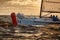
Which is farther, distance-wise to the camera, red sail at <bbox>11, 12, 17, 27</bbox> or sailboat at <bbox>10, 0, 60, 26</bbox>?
sailboat at <bbox>10, 0, 60, 26</bbox>

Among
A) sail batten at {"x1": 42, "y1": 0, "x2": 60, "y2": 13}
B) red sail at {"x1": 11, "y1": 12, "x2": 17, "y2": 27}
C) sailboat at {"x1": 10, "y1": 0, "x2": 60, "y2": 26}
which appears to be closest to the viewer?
red sail at {"x1": 11, "y1": 12, "x2": 17, "y2": 27}

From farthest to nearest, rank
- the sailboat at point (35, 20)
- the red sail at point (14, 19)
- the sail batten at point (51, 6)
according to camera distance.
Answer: the sail batten at point (51, 6) → the sailboat at point (35, 20) → the red sail at point (14, 19)

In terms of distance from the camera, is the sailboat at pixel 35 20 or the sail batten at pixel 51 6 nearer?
the sailboat at pixel 35 20

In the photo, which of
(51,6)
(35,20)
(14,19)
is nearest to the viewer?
(14,19)

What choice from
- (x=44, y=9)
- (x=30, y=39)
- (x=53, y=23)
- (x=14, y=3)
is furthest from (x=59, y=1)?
(x=30, y=39)

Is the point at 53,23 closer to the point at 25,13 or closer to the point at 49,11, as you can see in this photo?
the point at 49,11

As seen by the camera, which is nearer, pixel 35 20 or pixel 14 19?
pixel 14 19

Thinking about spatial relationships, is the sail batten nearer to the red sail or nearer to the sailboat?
the sailboat

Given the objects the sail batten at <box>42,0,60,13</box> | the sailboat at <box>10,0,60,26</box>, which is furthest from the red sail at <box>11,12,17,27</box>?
the sail batten at <box>42,0,60,13</box>

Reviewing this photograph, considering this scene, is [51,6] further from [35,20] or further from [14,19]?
[14,19]

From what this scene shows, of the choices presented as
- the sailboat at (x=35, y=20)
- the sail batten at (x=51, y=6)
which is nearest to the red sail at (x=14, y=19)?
the sailboat at (x=35, y=20)

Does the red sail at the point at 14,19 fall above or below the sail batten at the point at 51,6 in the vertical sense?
below

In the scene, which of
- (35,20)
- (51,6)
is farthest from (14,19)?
(51,6)

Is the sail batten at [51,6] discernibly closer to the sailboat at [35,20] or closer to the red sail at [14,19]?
the sailboat at [35,20]
